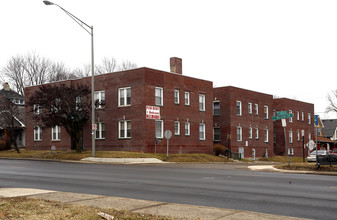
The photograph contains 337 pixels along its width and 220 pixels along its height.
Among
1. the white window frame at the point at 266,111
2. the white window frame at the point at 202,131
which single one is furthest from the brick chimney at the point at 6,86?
the white window frame at the point at 266,111

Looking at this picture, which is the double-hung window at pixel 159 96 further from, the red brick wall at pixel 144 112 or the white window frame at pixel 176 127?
the white window frame at pixel 176 127

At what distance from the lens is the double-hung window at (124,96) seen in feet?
121

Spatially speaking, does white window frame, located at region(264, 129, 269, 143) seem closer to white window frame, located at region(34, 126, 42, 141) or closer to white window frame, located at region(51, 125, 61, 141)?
white window frame, located at region(51, 125, 61, 141)

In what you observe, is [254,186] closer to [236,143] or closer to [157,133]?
[157,133]

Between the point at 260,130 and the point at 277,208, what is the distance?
43923 millimetres

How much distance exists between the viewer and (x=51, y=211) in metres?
8.10

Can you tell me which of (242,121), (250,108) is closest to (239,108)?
(242,121)

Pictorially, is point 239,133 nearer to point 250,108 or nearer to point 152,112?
point 250,108

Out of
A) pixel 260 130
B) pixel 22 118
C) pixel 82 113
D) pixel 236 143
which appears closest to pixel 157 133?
pixel 82 113

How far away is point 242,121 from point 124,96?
1794 centimetres

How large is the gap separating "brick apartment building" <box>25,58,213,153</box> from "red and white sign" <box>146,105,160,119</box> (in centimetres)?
10

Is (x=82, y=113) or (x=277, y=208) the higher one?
(x=82, y=113)

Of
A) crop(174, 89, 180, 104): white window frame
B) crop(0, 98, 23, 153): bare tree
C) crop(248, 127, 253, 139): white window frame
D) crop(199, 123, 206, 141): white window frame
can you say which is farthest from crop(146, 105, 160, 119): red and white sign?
crop(248, 127, 253, 139): white window frame

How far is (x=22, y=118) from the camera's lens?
55625 millimetres
